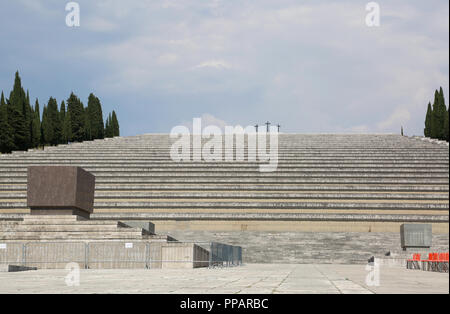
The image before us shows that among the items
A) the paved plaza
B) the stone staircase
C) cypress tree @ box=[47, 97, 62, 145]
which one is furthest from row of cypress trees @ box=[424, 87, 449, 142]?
the paved plaza

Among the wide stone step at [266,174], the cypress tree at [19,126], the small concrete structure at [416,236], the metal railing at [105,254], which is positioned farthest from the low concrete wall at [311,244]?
the cypress tree at [19,126]

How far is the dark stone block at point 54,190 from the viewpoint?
866 inches

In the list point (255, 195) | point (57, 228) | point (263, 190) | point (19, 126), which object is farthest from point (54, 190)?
point (19, 126)

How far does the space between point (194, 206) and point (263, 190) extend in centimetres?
513

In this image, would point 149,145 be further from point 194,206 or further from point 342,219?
point 342,219

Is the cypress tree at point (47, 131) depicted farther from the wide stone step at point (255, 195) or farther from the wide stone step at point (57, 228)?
the wide stone step at point (57, 228)

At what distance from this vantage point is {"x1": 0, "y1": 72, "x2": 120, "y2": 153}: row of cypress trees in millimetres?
57906

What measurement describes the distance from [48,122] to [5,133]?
10.7 metres

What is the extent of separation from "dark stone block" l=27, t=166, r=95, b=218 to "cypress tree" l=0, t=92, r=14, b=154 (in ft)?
122

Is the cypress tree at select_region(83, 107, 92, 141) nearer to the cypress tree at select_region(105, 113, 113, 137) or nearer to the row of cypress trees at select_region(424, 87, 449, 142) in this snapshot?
the cypress tree at select_region(105, 113, 113, 137)

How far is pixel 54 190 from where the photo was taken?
869 inches

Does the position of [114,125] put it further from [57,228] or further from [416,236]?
[57,228]

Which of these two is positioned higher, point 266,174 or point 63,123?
point 63,123

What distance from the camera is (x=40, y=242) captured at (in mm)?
19141
